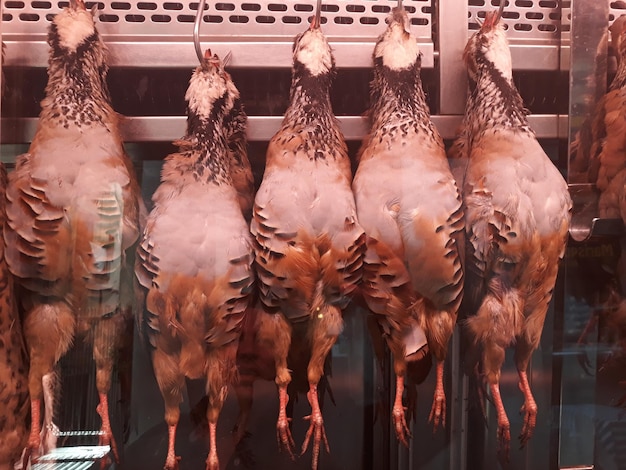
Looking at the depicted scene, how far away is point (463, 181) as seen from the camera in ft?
3.93

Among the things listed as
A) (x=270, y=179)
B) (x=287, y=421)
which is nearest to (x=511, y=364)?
(x=287, y=421)

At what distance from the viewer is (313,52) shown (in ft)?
3.83

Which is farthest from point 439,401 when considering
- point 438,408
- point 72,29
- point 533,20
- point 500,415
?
point 72,29

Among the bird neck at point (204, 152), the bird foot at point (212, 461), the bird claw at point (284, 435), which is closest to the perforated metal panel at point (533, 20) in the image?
the bird neck at point (204, 152)

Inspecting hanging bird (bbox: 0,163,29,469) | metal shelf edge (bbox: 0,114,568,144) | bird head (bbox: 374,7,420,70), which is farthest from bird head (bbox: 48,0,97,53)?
bird head (bbox: 374,7,420,70)

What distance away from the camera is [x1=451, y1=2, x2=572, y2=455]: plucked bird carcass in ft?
3.67

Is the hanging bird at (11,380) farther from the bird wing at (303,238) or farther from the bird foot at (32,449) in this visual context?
the bird wing at (303,238)

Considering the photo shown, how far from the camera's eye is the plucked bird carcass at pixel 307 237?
3.51ft

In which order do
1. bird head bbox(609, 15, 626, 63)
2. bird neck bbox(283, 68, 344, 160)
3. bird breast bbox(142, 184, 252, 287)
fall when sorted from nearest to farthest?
1. bird breast bbox(142, 184, 252, 287)
2. bird neck bbox(283, 68, 344, 160)
3. bird head bbox(609, 15, 626, 63)

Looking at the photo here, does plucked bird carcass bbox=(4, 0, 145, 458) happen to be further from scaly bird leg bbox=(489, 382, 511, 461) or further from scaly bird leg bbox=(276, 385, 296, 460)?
scaly bird leg bbox=(489, 382, 511, 461)

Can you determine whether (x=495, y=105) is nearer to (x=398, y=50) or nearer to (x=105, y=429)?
(x=398, y=50)

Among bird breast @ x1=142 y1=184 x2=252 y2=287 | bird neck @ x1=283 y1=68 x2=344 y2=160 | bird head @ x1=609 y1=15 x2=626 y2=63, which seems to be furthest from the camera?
bird head @ x1=609 y1=15 x2=626 y2=63

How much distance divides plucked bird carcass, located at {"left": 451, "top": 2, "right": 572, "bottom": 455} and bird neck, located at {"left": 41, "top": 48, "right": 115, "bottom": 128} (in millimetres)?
708

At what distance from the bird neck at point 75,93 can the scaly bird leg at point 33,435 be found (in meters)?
0.50
